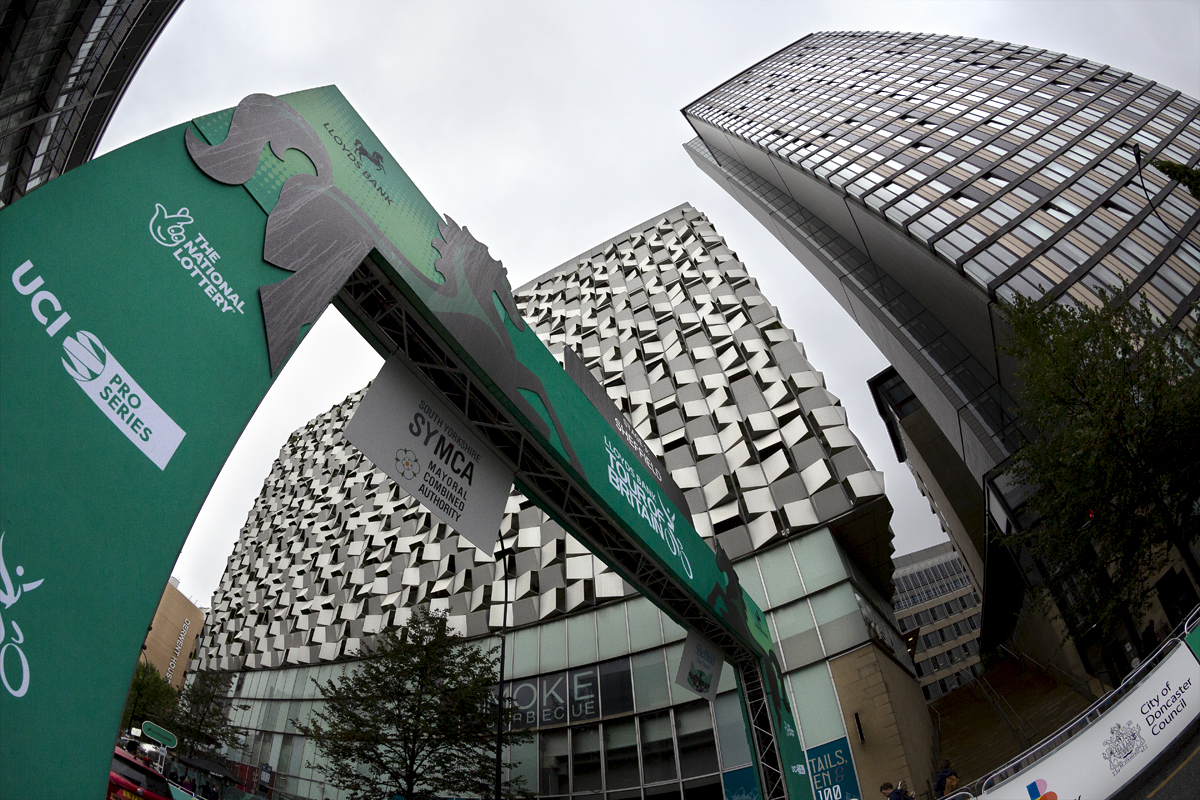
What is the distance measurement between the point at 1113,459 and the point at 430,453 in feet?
46.1

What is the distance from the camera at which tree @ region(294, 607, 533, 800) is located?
53.5 ft

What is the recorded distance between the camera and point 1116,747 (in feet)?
27.6

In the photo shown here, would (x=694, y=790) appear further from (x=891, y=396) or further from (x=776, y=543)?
(x=891, y=396)

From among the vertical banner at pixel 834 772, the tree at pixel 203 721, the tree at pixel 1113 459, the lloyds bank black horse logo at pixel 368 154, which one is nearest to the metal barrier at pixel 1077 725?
the tree at pixel 1113 459

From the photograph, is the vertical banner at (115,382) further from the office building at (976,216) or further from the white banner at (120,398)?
the office building at (976,216)

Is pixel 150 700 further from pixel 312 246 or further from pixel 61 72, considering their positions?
pixel 312 246

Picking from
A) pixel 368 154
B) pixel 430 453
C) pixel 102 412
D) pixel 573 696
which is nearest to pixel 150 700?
pixel 573 696

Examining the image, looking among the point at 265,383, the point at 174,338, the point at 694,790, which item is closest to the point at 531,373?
the point at 265,383

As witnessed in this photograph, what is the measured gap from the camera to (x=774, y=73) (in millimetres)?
73688

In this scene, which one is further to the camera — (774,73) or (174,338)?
(774,73)

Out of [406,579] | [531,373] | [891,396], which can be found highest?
[891,396]

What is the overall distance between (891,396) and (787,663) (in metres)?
36.4

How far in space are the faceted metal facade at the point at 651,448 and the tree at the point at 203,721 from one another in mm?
2414

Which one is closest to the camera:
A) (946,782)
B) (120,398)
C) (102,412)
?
(102,412)
